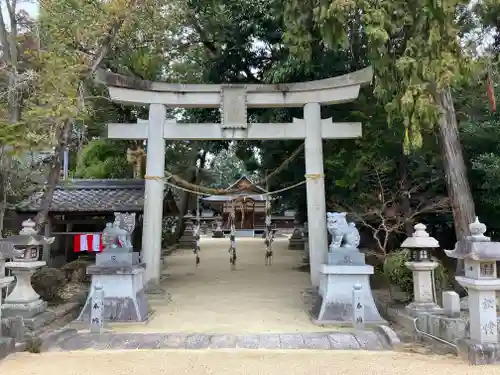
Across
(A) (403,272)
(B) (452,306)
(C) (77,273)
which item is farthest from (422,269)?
(C) (77,273)

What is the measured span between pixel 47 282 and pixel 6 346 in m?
2.92

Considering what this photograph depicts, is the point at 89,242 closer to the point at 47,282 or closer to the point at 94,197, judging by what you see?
the point at 94,197

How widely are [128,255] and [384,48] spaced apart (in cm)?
611

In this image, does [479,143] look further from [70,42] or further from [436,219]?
[70,42]

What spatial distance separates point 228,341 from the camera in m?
6.11

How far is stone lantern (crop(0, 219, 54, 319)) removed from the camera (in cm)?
679

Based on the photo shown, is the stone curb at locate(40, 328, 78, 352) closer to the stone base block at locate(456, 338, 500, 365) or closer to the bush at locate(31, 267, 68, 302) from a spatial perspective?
the bush at locate(31, 267, 68, 302)

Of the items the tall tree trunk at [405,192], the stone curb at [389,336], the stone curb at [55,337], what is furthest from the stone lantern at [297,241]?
the stone curb at [55,337]

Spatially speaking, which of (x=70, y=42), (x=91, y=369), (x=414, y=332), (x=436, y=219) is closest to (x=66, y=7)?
(x=70, y=42)

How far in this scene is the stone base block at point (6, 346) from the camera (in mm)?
5395

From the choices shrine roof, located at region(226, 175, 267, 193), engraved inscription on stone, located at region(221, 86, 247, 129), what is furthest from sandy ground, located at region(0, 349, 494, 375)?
shrine roof, located at region(226, 175, 267, 193)

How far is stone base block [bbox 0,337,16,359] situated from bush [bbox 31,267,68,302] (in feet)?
8.72

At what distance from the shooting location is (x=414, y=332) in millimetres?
6469

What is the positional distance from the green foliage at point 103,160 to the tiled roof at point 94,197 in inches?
183
